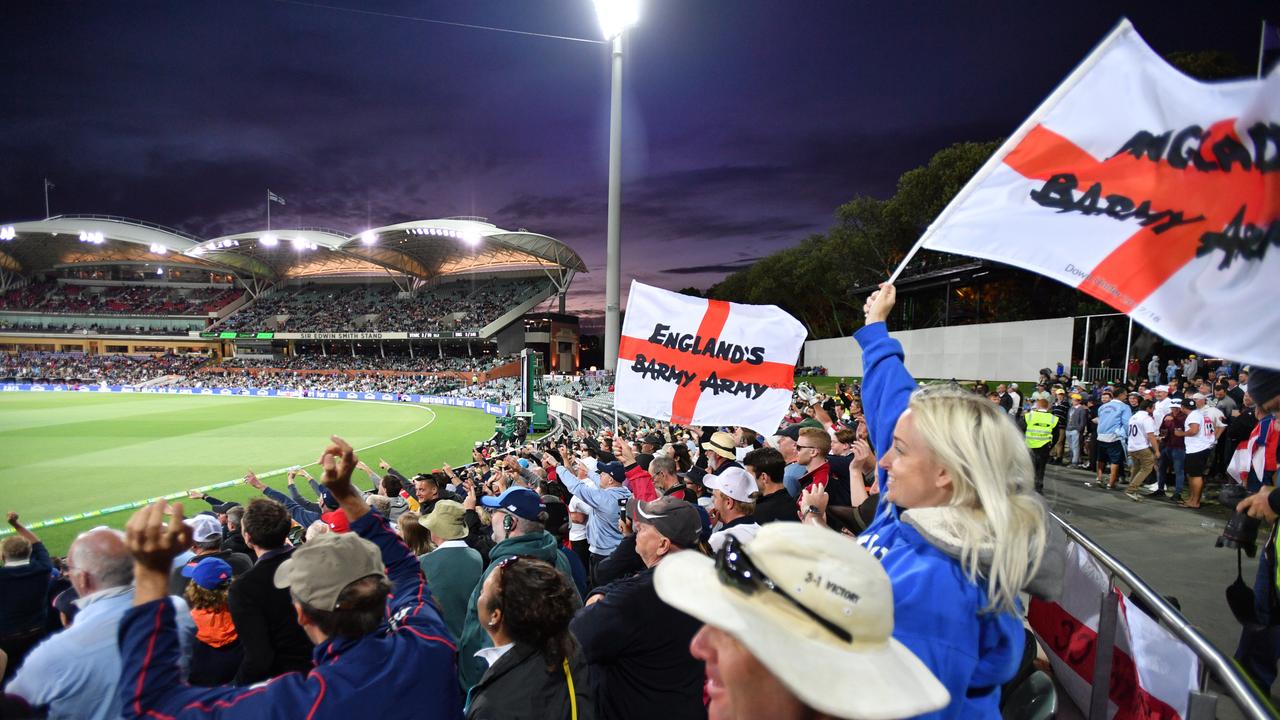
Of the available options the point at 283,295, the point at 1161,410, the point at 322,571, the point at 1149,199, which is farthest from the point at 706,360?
the point at 283,295

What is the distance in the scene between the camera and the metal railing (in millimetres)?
1697

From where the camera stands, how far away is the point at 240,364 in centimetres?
6675

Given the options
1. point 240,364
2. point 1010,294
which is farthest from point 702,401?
point 240,364

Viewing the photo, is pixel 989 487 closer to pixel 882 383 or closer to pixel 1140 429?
pixel 882 383

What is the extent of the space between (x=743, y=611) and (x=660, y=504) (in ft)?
6.56

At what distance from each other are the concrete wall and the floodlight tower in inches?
475

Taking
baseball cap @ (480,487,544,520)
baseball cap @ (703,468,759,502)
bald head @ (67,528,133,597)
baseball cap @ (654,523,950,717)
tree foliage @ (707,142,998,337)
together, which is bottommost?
baseball cap @ (480,487,544,520)

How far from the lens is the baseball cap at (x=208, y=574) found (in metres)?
3.39

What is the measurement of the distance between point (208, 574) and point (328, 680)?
2051 millimetres

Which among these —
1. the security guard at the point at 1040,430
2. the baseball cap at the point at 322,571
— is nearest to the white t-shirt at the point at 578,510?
the baseball cap at the point at 322,571

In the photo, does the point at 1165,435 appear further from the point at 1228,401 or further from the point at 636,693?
the point at 636,693

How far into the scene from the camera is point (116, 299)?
75.2 m

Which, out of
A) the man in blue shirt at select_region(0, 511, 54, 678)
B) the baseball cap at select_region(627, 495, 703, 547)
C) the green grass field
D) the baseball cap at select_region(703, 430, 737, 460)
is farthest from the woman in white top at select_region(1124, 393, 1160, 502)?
the green grass field

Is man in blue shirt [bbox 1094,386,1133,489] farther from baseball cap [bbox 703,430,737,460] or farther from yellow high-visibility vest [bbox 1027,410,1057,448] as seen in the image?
baseball cap [bbox 703,430,737,460]
